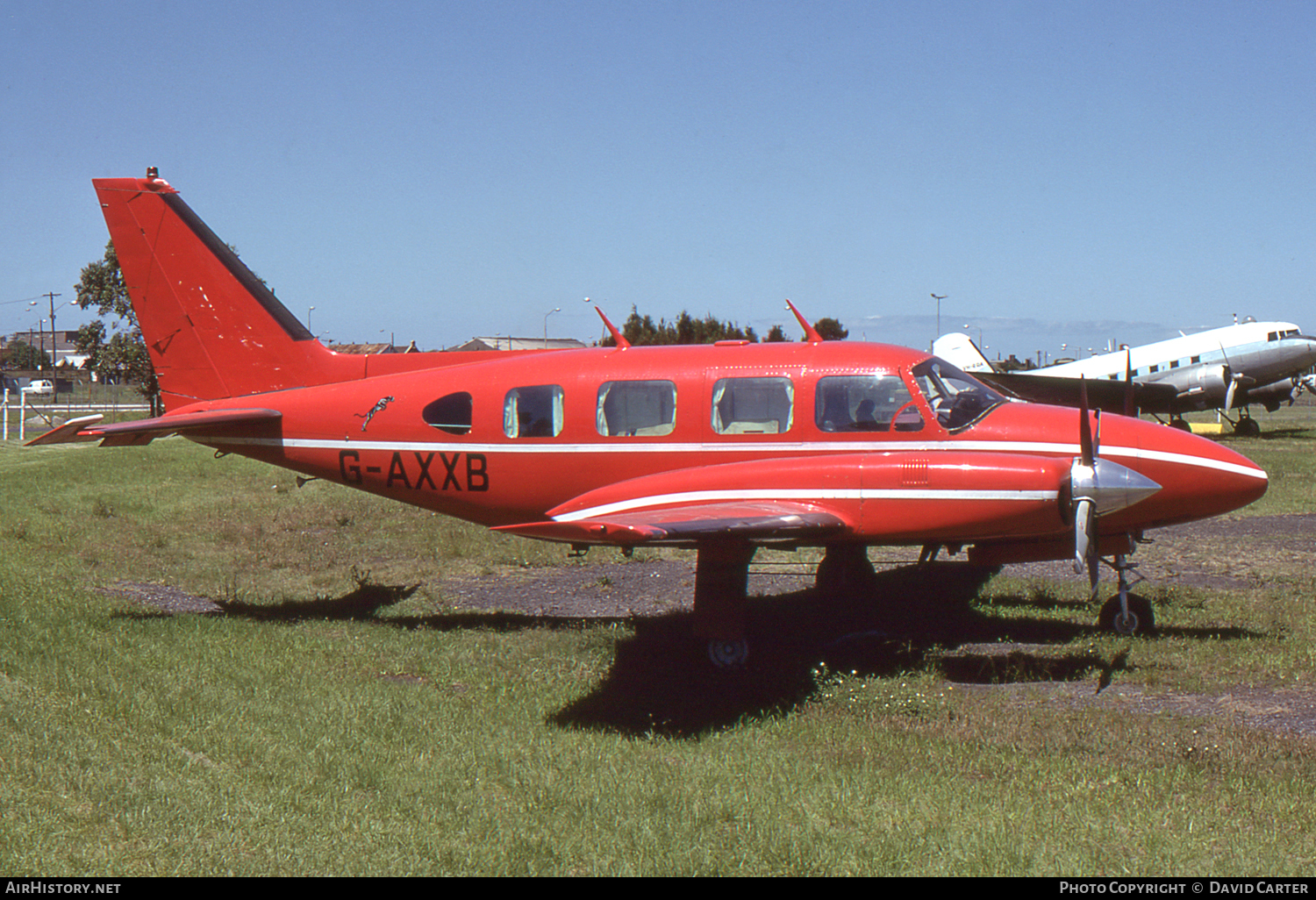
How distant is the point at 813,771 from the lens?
7332 millimetres

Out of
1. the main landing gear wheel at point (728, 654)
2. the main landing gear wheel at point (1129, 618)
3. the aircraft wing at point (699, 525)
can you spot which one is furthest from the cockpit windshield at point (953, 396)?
the main landing gear wheel at point (728, 654)

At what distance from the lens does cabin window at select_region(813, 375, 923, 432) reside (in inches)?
414

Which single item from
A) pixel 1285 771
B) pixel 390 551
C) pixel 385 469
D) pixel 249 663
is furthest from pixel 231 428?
pixel 1285 771

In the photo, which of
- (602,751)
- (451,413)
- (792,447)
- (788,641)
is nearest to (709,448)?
(792,447)

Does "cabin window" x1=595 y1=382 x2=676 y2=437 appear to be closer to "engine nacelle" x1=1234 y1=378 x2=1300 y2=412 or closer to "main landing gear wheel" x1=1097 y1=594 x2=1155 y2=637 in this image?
"main landing gear wheel" x1=1097 y1=594 x2=1155 y2=637

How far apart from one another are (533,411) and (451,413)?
109cm

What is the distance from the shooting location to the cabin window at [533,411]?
37.8ft

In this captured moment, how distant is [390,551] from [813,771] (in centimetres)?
1203

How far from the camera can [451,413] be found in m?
11.9

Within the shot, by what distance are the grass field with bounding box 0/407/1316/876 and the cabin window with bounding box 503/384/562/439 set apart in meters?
2.47

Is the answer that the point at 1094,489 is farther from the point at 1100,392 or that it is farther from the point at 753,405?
the point at 1100,392

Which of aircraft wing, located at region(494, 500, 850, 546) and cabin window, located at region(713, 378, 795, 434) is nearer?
aircraft wing, located at region(494, 500, 850, 546)

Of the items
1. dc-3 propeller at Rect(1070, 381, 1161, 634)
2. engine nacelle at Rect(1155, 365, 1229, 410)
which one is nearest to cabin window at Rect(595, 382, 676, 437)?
dc-3 propeller at Rect(1070, 381, 1161, 634)

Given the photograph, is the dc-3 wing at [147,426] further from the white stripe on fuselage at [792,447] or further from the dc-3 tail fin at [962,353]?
the dc-3 tail fin at [962,353]
